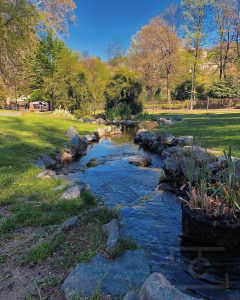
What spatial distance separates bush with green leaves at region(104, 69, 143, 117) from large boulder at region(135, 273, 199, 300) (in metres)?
29.1

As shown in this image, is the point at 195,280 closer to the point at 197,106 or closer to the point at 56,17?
the point at 56,17

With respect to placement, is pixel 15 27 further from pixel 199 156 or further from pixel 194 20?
pixel 194 20

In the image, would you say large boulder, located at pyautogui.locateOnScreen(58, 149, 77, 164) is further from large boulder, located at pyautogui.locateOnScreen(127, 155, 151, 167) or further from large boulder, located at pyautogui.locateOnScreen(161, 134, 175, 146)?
large boulder, located at pyautogui.locateOnScreen(161, 134, 175, 146)

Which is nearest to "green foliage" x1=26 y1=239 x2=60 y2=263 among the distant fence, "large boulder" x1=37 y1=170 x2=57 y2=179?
"large boulder" x1=37 y1=170 x2=57 y2=179

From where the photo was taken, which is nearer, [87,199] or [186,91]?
[87,199]

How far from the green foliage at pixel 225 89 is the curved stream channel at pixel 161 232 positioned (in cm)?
3513

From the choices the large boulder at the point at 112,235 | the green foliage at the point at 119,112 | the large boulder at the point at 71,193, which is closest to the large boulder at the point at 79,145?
the large boulder at the point at 71,193

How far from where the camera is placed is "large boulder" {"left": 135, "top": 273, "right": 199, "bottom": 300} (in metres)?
2.47

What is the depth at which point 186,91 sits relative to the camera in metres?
53.5

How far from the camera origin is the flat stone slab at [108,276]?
123 inches

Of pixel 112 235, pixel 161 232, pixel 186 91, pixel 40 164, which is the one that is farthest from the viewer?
pixel 186 91

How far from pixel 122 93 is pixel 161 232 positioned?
92.9 feet

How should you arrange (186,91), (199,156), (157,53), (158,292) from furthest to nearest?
(186,91) → (157,53) → (199,156) → (158,292)

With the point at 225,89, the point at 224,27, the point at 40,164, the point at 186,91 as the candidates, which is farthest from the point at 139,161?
the point at 186,91
